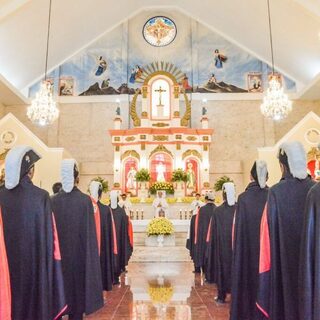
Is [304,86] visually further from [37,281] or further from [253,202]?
[37,281]

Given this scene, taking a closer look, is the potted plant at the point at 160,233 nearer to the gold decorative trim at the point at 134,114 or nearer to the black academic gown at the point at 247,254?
the black academic gown at the point at 247,254

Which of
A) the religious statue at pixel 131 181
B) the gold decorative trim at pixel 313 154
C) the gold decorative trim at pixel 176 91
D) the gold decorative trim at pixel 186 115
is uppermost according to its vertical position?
the gold decorative trim at pixel 176 91

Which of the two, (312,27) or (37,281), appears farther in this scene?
(312,27)

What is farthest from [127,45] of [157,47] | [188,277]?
[188,277]

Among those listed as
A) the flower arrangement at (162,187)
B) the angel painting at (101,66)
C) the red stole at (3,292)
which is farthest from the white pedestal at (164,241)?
the angel painting at (101,66)

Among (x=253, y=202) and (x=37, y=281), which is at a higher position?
(x=253, y=202)

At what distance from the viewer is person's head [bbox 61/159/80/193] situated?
3.42 meters

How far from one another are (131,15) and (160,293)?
51.6 feet

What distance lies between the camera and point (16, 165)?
2.47 m

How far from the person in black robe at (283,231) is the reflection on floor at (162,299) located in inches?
67.3

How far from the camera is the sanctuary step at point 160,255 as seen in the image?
988 centimetres

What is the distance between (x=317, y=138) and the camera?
1409cm

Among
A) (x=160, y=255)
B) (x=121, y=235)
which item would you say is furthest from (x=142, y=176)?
(x=121, y=235)

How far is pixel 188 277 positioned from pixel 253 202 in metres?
4.03
